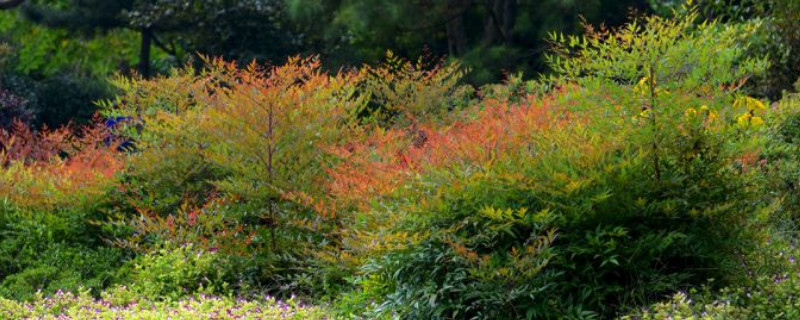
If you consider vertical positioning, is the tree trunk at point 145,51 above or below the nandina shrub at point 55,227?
below

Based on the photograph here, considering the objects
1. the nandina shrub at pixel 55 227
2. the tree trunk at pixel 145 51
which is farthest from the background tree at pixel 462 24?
the nandina shrub at pixel 55 227

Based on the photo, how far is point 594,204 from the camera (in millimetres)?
Result: 4887

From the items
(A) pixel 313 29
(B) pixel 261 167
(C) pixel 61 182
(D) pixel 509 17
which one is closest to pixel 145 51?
(A) pixel 313 29

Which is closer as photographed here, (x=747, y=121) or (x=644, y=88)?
(x=644, y=88)

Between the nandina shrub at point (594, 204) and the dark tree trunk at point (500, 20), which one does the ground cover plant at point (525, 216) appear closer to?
the nandina shrub at point (594, 204)

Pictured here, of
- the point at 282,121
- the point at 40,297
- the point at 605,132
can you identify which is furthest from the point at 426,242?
the point at 40,297

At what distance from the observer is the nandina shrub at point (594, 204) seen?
4797 millimetres

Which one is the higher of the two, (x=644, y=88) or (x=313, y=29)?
(x=644, y=88)

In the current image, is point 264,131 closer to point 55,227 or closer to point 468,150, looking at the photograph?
point 468,150

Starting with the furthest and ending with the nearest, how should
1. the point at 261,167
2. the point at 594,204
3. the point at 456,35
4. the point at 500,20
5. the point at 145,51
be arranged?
the point at 145,51
the point at 456,35
the point at 500,20
the point at 261,167
the point at 594,204

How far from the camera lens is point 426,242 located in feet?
16.6

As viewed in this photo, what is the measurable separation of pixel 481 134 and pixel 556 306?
110 cm

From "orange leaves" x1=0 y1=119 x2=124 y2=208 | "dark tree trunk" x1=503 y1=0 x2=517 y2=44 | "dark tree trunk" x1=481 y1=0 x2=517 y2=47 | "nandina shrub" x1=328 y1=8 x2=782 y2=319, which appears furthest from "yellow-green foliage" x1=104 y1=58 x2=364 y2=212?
"dark tree trunk" x1=503 y1=0 x2=517 y2=44

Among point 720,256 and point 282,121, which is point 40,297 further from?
point 720,256
